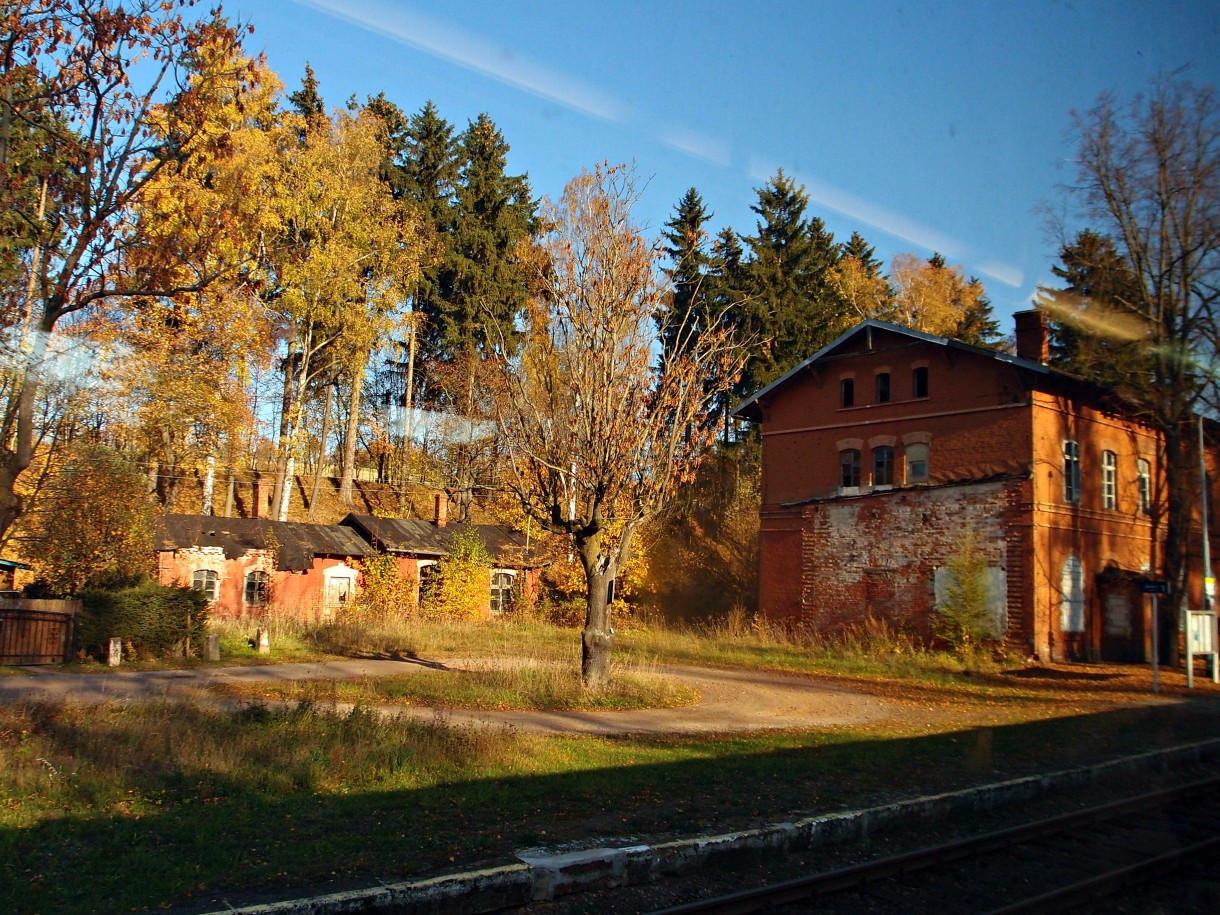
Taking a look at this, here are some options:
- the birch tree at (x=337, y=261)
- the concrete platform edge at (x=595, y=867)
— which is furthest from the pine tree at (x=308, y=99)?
the concrete platform edge at (x=595, y=867)

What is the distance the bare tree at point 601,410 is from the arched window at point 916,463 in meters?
15.1

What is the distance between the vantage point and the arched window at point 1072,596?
2781 centimetres

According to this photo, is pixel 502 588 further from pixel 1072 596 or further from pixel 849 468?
pixel 1072 596

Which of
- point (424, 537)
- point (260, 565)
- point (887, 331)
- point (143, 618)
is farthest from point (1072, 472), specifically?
point (260, 565)

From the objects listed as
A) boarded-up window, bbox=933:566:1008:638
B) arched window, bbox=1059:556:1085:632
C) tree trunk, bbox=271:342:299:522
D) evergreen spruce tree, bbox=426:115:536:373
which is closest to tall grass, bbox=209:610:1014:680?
boarded-up window, bbox=933:566:1008:638

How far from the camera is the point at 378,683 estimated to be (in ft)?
60.0

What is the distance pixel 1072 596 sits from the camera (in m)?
28.2

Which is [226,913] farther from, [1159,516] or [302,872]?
[1159,516]

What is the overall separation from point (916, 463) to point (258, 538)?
931 inches

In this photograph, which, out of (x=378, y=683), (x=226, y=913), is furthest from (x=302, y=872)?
(x=378, y=683)

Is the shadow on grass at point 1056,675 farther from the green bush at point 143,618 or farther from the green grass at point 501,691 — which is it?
the green bush at point 143,618

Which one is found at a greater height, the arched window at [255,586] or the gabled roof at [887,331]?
the gabled roof at [887,331]

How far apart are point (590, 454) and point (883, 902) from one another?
420 inches

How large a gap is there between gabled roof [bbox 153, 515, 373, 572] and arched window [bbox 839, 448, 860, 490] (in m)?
18.3
